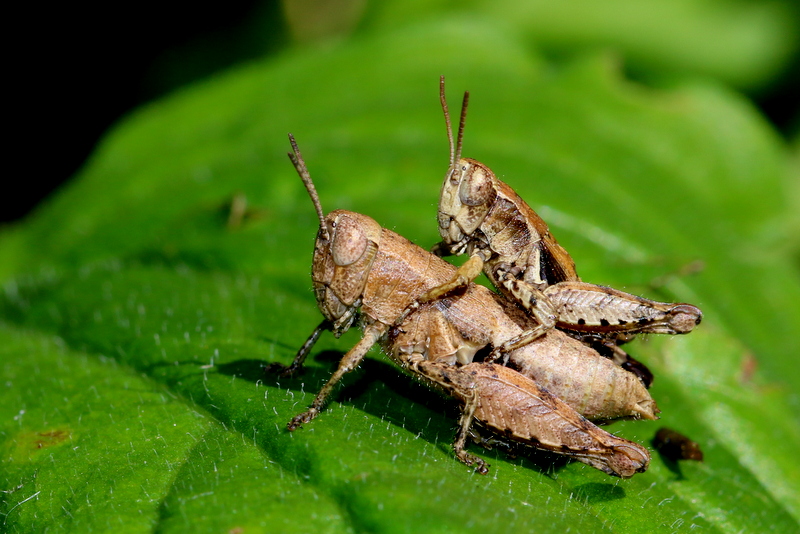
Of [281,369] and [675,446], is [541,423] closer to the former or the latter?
[675,446]

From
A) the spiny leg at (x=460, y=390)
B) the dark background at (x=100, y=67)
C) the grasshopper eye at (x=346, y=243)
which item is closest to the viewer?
the spiny leg at (x=460, y=390)

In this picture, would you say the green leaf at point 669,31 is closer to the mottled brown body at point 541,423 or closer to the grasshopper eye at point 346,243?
the grasshopper eye at point 346,243

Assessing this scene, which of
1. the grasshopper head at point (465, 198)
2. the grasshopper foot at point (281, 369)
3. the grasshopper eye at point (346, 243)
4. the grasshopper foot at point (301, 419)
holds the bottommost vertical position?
the grasshopper foot at point (281, 369)

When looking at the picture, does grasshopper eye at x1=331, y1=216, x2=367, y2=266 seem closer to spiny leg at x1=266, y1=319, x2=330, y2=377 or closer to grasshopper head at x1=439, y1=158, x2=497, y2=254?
spiny leg at x1=266, y1=319, x2=330, y2=377

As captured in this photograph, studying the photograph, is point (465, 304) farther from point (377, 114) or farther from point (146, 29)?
point (146, 29)

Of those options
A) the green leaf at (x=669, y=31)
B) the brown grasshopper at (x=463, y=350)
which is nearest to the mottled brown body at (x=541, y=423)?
the brown grasshopper at (x=463, y=350)

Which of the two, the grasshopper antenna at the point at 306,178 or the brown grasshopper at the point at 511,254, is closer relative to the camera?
the grasshopper antenna at the point at 306,178

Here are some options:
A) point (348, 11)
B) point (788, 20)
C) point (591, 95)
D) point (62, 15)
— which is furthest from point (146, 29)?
point (788, 20)

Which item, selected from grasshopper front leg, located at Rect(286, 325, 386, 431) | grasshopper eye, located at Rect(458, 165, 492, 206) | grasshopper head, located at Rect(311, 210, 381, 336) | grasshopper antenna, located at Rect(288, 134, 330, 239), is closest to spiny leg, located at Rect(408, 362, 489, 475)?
grasshopper front leg, located at Rect(286, 325, 386, 431)
